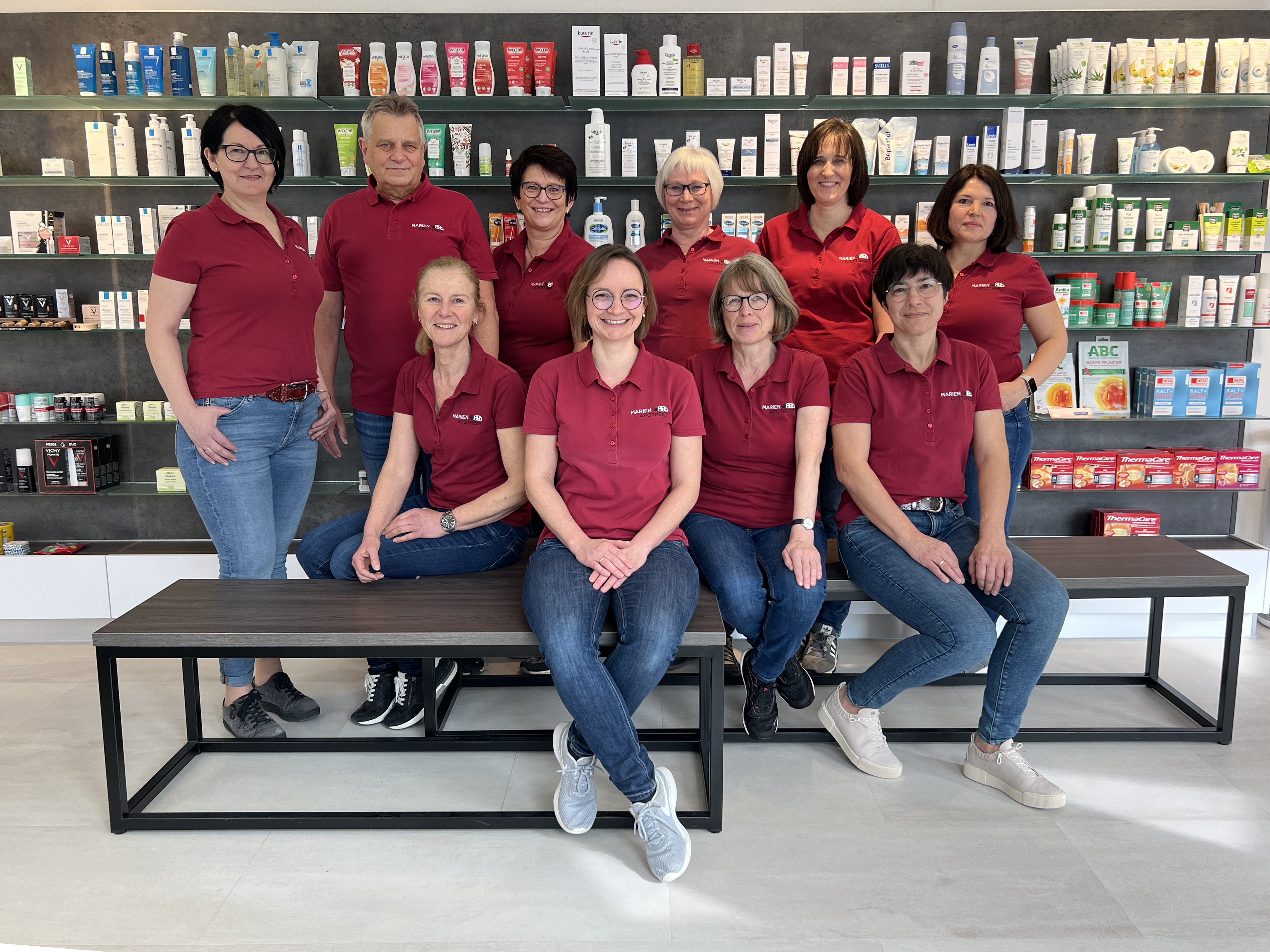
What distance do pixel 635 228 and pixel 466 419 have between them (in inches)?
59.4

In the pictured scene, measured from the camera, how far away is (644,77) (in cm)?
361

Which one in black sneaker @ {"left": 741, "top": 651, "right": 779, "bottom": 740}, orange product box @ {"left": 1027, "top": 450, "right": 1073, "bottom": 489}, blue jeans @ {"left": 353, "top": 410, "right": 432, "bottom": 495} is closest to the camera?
black sneaker @ {"left": 741, "top": 651, "right": 779, "bottom": 740}

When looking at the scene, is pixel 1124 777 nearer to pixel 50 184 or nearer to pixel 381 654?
pixel 381 654

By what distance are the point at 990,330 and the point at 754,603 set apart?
1224mm

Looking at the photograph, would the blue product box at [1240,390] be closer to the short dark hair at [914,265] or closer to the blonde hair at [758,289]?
the short dark hair at [914,265]

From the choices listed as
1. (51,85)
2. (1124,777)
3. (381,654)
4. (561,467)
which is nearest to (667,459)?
(561,467)

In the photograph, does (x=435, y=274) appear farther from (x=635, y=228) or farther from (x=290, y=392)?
(x=635, y=228)

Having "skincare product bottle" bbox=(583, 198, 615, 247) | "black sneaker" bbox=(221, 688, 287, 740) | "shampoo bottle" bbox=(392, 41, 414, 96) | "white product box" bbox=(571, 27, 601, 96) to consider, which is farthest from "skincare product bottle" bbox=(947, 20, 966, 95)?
"black sneaker" bbox=(221, 688, 287, 740)

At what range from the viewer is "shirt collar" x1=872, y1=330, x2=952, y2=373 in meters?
2.56

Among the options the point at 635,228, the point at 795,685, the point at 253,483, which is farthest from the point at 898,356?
the point at 253,483

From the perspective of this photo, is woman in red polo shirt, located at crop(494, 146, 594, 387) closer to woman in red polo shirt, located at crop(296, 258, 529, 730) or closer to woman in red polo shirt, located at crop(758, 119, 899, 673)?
woman in red polo shirt, located at crop(296, 258, 529, 730)

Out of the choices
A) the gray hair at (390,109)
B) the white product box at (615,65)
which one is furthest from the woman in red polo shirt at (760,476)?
the white product box at (615,65)

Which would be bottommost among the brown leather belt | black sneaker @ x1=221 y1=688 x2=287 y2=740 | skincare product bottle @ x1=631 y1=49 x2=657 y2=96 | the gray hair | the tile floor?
the tile floor

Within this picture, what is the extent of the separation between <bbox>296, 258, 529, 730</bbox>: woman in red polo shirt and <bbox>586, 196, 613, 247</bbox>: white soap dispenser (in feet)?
3.61
